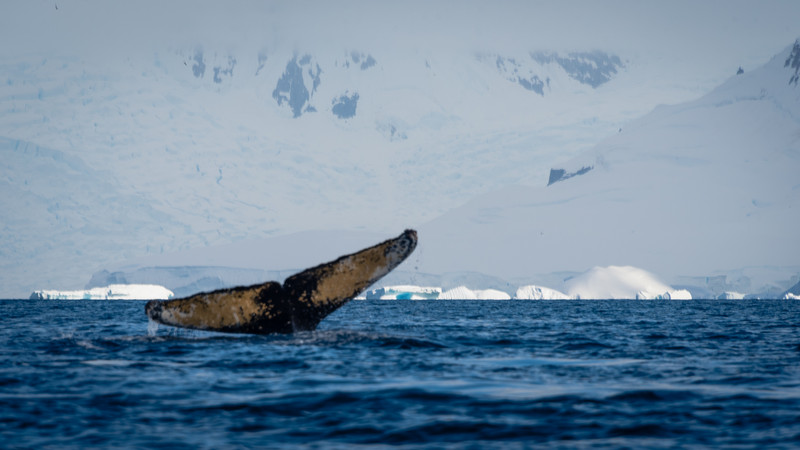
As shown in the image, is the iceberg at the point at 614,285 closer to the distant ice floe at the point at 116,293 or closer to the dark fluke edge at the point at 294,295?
the distant ice floe at the point at 116,293

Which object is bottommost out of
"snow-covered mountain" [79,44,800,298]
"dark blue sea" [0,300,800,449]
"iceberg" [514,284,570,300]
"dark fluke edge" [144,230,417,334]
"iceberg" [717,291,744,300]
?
"dark blue sea" [0,300,800,449]

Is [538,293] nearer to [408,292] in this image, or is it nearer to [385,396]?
[408,292]

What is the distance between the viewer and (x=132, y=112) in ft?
326

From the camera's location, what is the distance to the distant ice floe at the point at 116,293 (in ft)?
243

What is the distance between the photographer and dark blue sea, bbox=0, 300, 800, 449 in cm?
548

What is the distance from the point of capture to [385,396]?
697 cm

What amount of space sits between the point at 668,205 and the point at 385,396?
328 feet

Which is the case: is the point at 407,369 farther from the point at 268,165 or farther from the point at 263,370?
the point at 268,165

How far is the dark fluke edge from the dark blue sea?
1.21ft

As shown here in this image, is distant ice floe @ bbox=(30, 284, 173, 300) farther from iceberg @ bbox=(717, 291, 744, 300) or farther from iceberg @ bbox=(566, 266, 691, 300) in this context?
iceberg @ bbox=(717, 291, 744, 300)

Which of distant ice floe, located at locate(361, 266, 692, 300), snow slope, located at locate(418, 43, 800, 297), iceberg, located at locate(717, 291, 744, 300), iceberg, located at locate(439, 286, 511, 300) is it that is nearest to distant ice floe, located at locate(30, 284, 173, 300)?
distant ice floe, located at locate(361, 266, 692, 300)

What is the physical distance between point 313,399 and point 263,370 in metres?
1.78

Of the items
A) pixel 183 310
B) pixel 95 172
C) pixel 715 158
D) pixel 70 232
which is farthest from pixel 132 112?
pixel 183 310

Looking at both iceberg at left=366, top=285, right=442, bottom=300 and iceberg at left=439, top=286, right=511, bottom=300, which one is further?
iceberg at left=439, top=286, right=511, bottom=300
